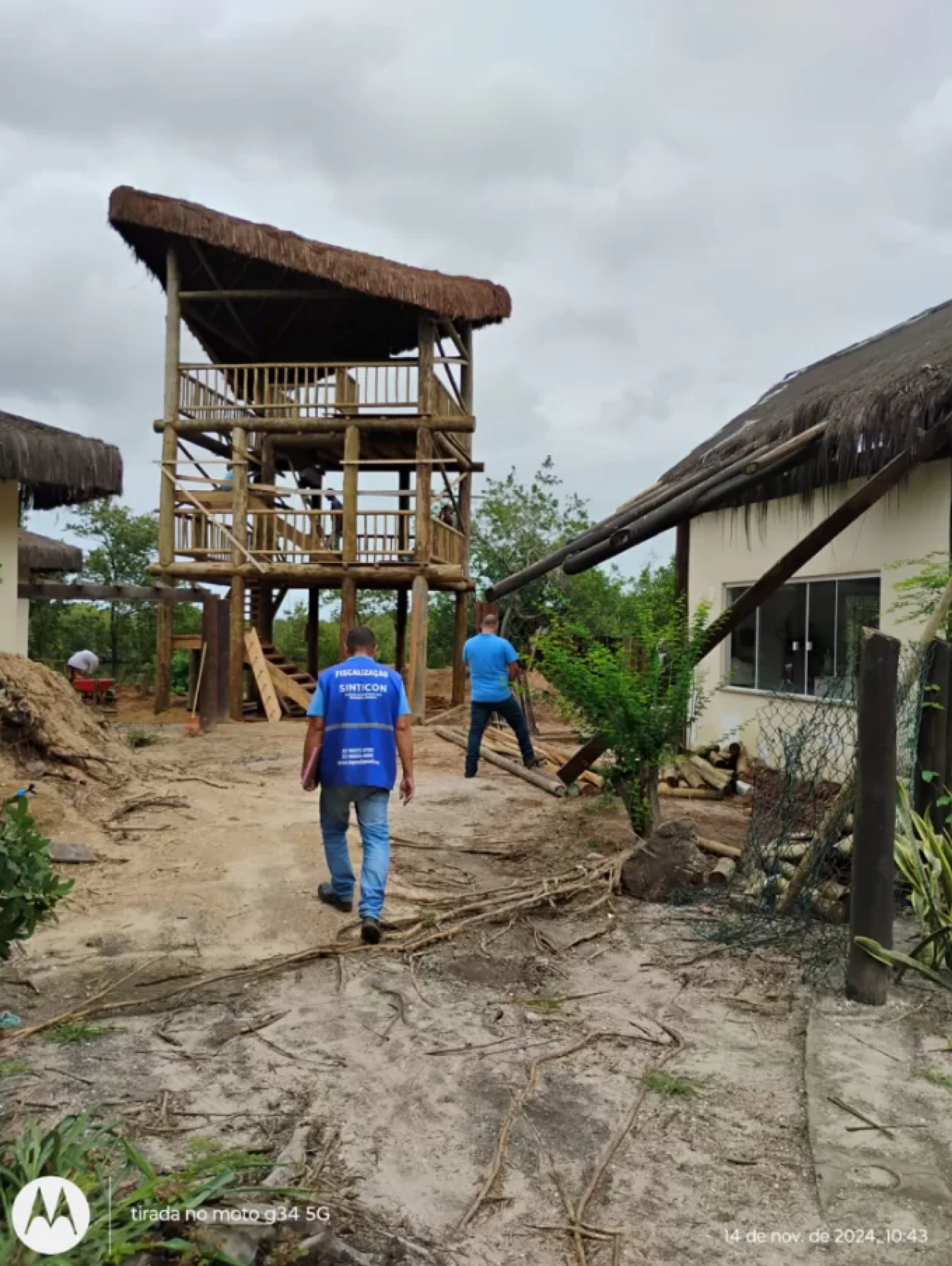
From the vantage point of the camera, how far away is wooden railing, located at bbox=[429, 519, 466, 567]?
1570cm

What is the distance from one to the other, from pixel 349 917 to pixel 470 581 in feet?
40.7

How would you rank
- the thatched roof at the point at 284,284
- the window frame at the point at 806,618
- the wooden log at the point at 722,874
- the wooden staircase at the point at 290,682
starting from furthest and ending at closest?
the wooden staircase at the point at 290,682, the thatched roof at the point at 284,284, the window frame at the point at 806,618, the wooden log at the point at 722,874

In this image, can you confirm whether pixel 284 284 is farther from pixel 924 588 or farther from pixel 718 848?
pixel 718 848

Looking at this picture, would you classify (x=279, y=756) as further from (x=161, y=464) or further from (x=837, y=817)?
(x=837, y=817)

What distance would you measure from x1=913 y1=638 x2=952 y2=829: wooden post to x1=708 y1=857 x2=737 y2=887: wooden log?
47.4 inches

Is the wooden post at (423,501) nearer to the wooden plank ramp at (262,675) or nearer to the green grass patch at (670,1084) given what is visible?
the wooden plank ramp at (262,675)

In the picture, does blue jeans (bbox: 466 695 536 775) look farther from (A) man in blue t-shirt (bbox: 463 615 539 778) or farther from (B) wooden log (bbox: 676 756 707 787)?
(B) wooden log (bbox: 676 756 707 787)

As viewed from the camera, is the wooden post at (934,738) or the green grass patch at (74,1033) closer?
the green grass patch at (74,1033)

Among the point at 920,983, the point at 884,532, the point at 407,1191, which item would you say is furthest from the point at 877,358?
the point at 407,1191

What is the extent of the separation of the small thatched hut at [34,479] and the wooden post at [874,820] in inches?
377

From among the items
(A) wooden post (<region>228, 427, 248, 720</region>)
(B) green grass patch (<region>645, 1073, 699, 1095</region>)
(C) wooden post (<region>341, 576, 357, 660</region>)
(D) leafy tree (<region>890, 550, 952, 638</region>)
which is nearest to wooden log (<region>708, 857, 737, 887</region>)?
(D) leafy tree (<region>890, 550, 952, 638</region>)

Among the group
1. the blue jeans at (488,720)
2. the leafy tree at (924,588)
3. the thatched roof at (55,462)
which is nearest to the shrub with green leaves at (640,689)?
the leafy tree at (924,588)

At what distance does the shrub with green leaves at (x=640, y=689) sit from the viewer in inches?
243

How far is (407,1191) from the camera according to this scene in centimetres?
257
